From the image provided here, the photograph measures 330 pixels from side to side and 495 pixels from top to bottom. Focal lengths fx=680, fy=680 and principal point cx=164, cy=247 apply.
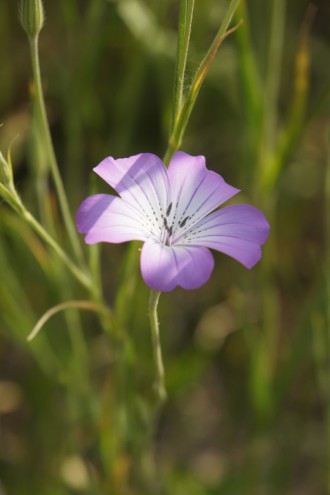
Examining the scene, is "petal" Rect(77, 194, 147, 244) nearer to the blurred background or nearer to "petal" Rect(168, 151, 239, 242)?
"petal" Rect(168, 151, 239, 242)

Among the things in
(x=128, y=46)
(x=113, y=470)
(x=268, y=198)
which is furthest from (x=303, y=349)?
(x=128, y=46)

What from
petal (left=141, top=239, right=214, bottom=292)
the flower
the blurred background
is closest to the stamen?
A: the flower

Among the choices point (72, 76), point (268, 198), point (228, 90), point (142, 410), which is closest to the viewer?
point (142, 410)

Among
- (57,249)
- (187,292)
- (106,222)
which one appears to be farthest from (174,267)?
(187,292)

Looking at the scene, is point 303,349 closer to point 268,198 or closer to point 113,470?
point 268,198

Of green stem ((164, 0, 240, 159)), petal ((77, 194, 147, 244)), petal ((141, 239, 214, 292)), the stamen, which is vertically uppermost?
green stem ((164, 0, 240, 159))

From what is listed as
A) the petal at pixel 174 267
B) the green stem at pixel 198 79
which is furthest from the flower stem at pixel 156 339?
the green stem at pixel 198 79

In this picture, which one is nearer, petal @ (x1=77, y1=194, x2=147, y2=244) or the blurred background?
petal @ (x1=77, y1=194, x2=147, y2=244)

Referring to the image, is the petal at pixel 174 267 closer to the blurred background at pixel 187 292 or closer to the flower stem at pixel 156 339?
the flower stem at pixel 156 339
